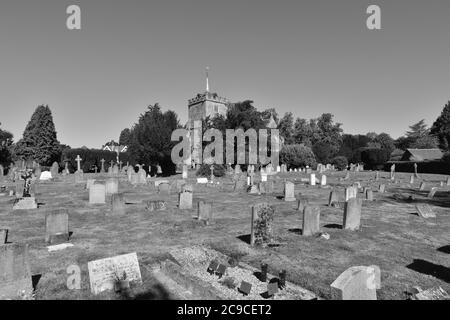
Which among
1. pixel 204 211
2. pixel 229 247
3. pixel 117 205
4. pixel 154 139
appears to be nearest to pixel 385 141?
pixel 154 139

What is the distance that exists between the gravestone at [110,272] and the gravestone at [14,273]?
1161mm

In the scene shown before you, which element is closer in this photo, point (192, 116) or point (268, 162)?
point (268, 162)

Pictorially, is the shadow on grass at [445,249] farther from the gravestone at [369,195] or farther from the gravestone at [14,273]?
the gravestone at [14,273]

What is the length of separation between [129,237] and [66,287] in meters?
3.96

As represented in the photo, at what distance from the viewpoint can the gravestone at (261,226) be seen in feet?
30.5

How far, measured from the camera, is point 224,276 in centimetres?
675

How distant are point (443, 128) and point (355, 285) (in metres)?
69.1

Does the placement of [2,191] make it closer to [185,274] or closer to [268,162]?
[185,274]

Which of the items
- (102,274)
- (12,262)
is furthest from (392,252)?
(12,262)

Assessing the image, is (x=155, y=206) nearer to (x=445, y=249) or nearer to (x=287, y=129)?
(x=445, y=249)

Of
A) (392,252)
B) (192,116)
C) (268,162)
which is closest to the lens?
(392,252)

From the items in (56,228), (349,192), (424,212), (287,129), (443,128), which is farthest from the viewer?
(287,129)

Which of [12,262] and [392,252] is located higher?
[12,262]
